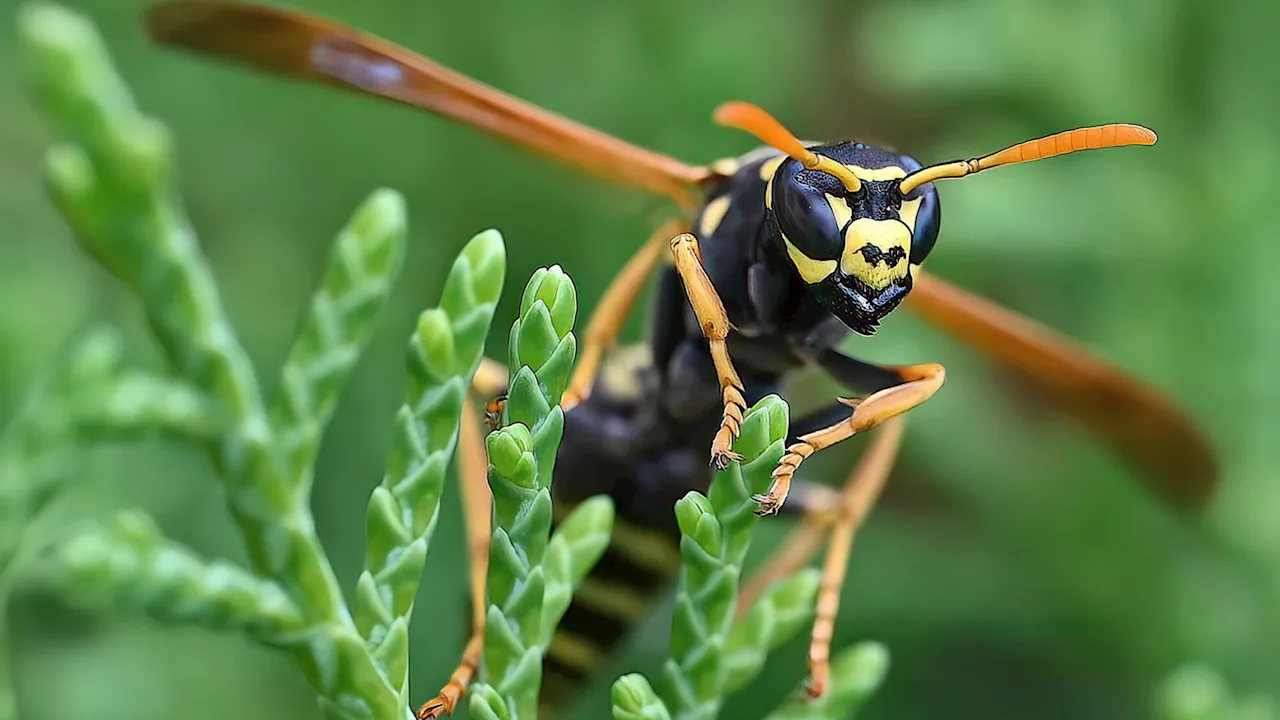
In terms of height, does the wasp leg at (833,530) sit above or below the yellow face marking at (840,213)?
below

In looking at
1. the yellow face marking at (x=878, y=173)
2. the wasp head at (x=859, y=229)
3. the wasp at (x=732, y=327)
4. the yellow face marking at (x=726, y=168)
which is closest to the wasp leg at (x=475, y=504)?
the wasp at (x=732, y=327)

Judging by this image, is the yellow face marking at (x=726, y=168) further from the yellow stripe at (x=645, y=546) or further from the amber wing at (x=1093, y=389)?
the yellow stripe at (x=645, y=546)

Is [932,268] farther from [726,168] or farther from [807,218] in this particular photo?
[807,218]

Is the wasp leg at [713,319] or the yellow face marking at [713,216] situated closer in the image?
the wasp leg at [713,319]

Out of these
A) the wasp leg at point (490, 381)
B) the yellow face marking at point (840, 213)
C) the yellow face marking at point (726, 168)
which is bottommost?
the wasp leg at point (490, 381)

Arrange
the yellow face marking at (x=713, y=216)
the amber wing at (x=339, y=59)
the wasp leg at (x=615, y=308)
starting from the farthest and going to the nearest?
1. the wasp leg at (x=615, y=308)
2. the yellow face marking at (x=713, y=216)
3. the amber wing at (x=339, y=59)

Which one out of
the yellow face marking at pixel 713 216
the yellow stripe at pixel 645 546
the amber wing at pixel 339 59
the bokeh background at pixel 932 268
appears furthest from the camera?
the bokeh background at pixel 932 268

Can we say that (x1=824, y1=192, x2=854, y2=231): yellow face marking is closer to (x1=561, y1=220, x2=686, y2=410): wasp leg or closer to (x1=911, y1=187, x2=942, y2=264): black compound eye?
(x1=911, y1=187, x2=942, y2=264): black compound eye
